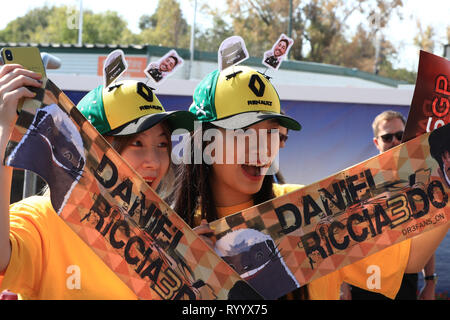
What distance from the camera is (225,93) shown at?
2.16 m

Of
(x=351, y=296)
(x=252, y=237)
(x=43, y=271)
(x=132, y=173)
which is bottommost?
(x=351, y=296)

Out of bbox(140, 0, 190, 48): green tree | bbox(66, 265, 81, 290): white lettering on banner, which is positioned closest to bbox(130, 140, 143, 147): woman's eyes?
bbox(66, 265, 81, 290): white lettering on banner

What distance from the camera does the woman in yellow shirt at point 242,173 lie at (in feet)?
6.67

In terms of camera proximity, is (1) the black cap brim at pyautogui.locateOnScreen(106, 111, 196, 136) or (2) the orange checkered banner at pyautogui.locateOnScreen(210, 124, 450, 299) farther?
(1) the black cap brim at pyautogui.locateOnScreen(106, 111, 196, 136)

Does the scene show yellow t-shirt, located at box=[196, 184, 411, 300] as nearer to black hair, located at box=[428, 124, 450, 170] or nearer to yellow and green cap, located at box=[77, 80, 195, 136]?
black hair, located at box=[428, 124, 450, 170]

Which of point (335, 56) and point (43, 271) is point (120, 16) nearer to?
point (335, 56)

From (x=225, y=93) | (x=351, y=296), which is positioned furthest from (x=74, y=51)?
(x=225, y=93)

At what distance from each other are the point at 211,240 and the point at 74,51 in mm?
15384

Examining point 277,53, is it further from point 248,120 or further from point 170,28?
point 170,28

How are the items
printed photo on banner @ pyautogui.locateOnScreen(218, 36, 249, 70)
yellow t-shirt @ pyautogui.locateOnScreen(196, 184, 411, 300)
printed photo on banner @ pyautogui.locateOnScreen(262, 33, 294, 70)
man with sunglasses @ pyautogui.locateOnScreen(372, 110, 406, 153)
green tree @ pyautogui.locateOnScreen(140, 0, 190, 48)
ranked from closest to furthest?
yellow t-shirt @ pyautogui.locateOnScreen(196, 184, 411, 300)
printed photo on banner @ pyautogui.locateOnScreen(218, 36, 249, 70)
printed photo on banner @ pyautogui.locateOnScreen(262, 33, 294, 70)
man with sunglasses @ pyautogui.locateOnScreen(372, 110, 406, 153)
green tree @ pyautogui.locateOnScreen(140, 0, 190, 48)

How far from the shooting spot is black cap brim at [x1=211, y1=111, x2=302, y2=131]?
2051mm

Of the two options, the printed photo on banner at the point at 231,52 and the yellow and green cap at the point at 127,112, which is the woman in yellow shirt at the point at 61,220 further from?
→ the printed photo on banner at the point at 231,52

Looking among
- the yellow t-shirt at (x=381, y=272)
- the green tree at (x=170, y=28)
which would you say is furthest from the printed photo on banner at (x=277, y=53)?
the green tree at (x=170, y=28)

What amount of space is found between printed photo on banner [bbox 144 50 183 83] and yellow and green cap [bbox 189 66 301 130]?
1.36 feet
